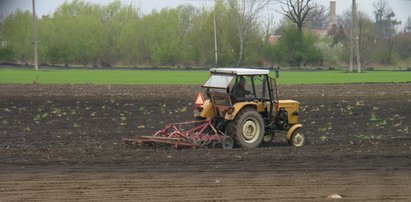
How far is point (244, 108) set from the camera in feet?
45.7

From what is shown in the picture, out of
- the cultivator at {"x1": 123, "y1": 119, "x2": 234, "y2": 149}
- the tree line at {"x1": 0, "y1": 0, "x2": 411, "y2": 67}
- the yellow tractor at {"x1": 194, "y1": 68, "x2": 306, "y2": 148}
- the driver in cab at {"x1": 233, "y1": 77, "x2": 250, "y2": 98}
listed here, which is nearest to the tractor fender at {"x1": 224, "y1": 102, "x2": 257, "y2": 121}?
the yellow tractor at {"x1": 194, "y1": 68, "x2": 306, "y2": 148}

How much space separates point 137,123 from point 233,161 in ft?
28.3

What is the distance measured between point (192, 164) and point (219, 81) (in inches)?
135

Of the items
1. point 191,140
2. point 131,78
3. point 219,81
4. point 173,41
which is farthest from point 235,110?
point 173,41

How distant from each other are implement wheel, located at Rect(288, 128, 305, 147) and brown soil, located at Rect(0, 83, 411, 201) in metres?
0.28

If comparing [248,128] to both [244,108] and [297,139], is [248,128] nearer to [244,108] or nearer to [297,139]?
[244,108]

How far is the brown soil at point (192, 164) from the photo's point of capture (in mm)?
Answer: 8688

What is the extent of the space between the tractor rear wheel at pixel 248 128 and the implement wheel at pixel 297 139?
0.70m

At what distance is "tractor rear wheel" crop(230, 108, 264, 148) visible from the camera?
13719 millimetres

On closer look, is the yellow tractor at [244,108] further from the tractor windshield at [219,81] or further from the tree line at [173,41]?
the tree line at [173,41]

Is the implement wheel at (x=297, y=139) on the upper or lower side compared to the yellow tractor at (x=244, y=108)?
lower

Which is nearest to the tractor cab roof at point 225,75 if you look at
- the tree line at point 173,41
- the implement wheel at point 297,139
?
the implement wheel at point 297,139

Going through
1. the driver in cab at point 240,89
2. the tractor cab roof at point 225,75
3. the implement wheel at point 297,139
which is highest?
the tractor cab roof at point 225,75

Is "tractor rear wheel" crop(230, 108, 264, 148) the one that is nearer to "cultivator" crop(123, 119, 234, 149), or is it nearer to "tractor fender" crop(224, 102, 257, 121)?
"tractor fender" crop(224, 102, 257, 121)
